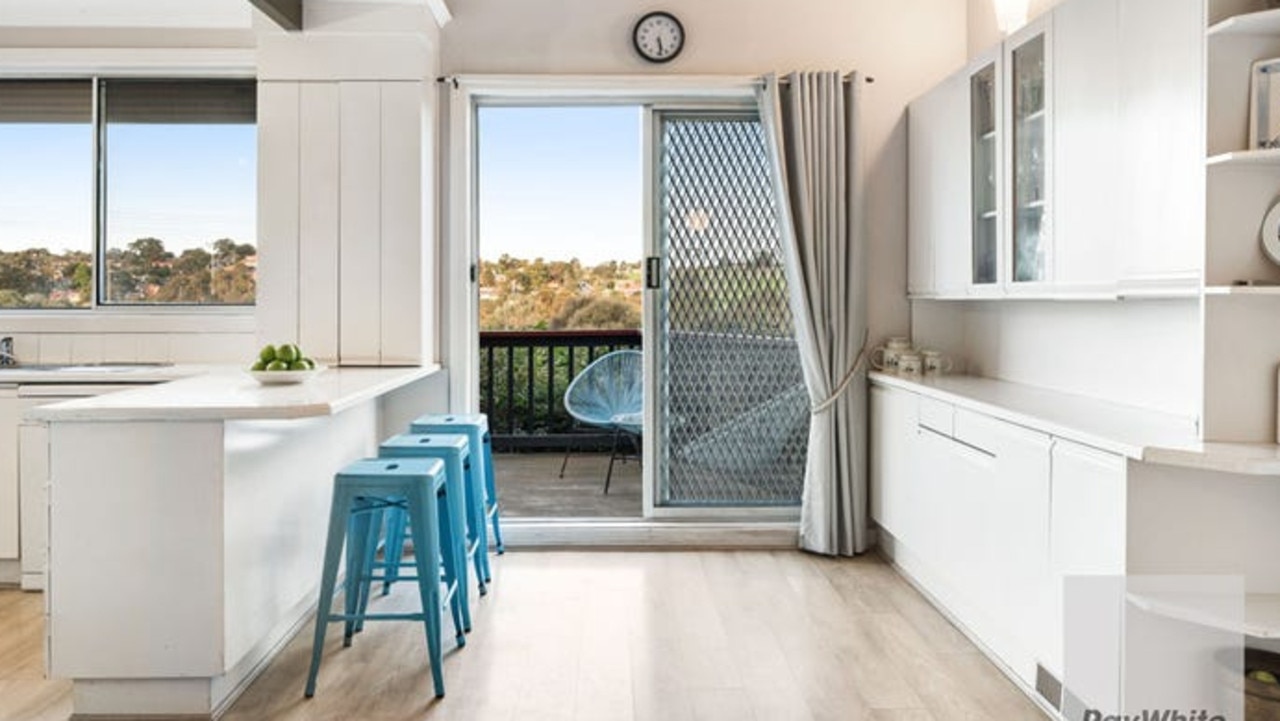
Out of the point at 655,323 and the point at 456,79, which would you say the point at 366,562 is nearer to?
the point at 655,323

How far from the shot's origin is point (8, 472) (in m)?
3.64

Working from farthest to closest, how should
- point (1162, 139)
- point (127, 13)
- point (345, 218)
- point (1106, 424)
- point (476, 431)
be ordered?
point (127, 13)
point (345, 218)
point (476, 431)
point (1106, 424)
point (1162, 139)

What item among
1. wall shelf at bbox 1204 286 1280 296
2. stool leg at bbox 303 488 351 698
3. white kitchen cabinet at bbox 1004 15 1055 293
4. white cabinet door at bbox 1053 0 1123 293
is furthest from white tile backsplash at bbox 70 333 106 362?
wall shelf at bbox 1204 286 1280 296

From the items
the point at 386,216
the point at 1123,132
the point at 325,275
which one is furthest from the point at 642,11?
the point at 1123,132

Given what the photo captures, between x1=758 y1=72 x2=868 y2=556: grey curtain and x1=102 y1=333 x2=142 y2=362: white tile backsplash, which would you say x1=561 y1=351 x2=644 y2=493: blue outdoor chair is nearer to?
x1=758 y1=72 x2=868 y2=556: grey curtain

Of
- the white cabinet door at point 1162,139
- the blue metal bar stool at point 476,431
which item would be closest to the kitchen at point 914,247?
the white cabinet door at point 1162,139

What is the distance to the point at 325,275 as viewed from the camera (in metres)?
3.97

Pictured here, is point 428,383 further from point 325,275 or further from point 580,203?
point 580,203

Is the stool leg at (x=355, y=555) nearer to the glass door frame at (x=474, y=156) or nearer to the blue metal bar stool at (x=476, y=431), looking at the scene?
the blue metal bar stool at (x=476, y=431)

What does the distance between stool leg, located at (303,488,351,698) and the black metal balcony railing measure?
4.15m

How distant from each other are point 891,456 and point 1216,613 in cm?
191

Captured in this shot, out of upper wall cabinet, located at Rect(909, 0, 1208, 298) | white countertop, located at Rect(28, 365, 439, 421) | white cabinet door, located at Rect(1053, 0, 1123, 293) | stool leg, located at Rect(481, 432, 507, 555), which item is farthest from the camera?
stool leg, located at Rect(481, 432, 507, 555)

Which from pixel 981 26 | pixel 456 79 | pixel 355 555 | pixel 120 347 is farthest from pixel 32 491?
pixel 981 26

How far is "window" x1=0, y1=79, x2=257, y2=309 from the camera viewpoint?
437 centimetres
